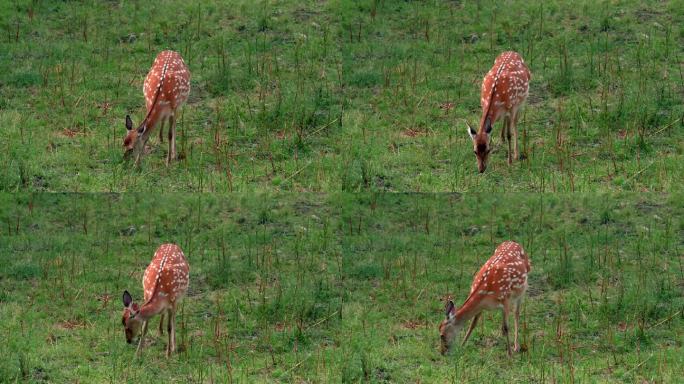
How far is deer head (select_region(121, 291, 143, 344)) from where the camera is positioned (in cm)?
1992

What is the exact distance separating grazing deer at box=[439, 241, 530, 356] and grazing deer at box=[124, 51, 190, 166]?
4.62m

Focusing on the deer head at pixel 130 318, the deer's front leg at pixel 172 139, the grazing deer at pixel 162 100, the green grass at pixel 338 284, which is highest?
the grazing deer at pixel 162 100

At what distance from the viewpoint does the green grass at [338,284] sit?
19891 mm

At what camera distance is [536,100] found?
24.2m

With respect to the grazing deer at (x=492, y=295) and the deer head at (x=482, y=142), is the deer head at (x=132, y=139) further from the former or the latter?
the grazing deer at (x=492, y=295)

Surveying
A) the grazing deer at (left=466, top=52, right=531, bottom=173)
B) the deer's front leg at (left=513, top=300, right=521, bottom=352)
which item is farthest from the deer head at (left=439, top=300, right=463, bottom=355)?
the grazing deer at (left=466, top=52, right=531, bottom=173)

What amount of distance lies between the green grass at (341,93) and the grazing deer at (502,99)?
324 mm

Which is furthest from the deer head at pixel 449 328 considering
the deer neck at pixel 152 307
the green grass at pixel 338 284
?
the deer neck at pixel 152 307

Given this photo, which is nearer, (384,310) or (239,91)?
(384,310)

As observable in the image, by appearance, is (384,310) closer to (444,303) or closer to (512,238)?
(444,303)

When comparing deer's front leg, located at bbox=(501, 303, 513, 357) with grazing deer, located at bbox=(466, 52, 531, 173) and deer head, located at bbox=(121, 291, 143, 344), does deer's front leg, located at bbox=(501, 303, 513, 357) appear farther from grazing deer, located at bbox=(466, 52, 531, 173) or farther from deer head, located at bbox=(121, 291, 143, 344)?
deer head, located at bbox=(121, 291, 143, 344)

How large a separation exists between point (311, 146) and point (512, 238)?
3.08 meters

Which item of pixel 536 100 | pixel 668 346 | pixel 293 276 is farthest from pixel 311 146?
pixel 668 346

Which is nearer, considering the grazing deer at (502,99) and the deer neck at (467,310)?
the deer neck at (467,310)
